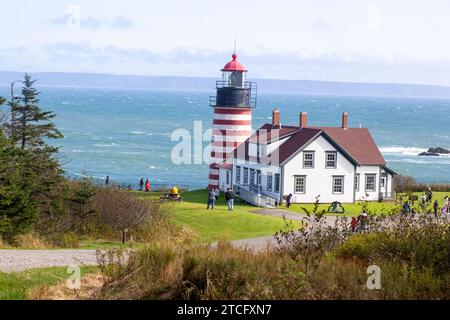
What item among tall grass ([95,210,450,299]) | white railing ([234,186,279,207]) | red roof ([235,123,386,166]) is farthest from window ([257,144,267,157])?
tall grass ([95,210,450,299])

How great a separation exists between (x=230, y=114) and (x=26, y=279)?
34.6 m

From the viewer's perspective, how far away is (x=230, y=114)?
47.8m

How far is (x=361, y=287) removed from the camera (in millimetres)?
10727

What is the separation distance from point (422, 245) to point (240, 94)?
35949 mm

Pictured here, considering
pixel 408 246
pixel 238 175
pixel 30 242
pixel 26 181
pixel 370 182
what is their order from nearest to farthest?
1. pixel 408 246
2. pixel 30 242
3. pixel 26 181
4. pixel 370 182
5. pixel 238 175

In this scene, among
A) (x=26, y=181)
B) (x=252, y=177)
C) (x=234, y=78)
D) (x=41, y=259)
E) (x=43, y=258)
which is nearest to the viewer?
(x=41, y=259)

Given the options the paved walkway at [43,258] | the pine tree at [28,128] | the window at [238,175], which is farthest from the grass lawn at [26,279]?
the window at [238,175]

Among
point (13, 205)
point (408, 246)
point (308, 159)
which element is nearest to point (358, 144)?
point (308, 159)

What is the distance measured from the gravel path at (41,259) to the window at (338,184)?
2731 cm

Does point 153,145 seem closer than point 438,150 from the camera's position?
Yes

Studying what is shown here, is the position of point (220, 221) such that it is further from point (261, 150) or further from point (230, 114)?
point (230, 114)

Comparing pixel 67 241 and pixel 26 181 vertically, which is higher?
pixel 26 181
